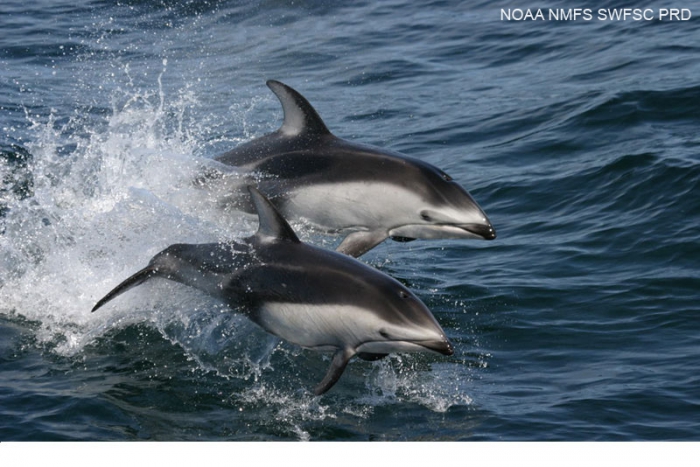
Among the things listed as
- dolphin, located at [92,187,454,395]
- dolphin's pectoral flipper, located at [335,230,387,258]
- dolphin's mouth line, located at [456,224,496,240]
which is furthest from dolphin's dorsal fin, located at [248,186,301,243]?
dolphin's mouth line, located at [456,224,496,240]

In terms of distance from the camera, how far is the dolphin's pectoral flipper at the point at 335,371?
20.9 feet

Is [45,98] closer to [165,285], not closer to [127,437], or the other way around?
[165,285]

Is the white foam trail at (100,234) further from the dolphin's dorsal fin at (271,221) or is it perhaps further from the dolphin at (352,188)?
the dolphin's dorsal fin at (271,221)

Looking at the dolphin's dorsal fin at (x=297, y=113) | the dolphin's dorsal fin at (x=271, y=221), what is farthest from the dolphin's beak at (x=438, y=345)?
the dolphin's dorsal fin at (x=297, y=113)

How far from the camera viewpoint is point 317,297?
6.47 meters

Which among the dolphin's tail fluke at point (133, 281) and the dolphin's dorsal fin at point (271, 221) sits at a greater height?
the dolphin's dorsal fin at point (271, 221)

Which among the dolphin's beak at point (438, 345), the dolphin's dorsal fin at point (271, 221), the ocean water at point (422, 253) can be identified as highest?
the dolphin's dorsal fin at point (271, 221)

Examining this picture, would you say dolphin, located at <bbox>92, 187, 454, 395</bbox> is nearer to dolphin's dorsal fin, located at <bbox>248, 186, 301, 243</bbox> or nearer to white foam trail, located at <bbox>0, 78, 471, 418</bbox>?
dolphin's dorsal fin, located at <bbox>248, 186, 301, 243</bbox>

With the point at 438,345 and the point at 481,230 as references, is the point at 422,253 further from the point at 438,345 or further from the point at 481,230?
the point at 438,345

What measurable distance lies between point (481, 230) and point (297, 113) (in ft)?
5.67

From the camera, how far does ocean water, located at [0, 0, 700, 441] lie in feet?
22.9

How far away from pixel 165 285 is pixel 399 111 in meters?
8.09

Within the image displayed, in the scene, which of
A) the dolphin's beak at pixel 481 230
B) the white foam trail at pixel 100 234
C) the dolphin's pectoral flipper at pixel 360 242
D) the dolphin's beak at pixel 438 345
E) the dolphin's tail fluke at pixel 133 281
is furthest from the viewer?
the white foam trail at pixel 100 234

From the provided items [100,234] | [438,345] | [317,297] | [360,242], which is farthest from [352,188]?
[100,234]
